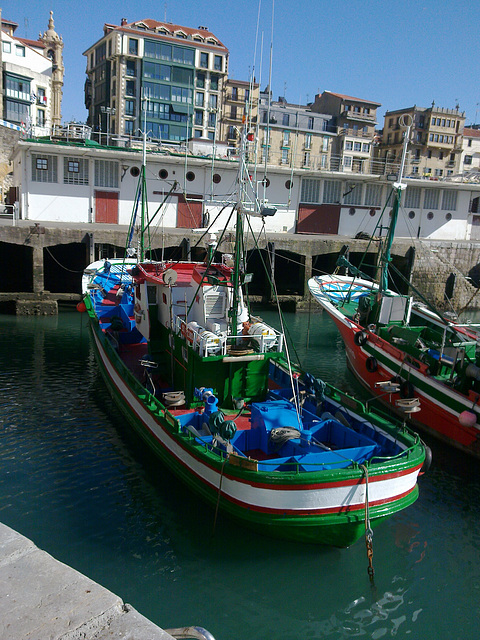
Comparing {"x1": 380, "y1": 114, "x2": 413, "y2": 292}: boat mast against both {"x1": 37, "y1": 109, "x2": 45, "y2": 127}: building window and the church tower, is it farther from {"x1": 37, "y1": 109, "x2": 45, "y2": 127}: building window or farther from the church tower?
the church tower

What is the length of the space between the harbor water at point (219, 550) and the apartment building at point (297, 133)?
53.7 metres

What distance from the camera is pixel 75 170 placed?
3366 cm

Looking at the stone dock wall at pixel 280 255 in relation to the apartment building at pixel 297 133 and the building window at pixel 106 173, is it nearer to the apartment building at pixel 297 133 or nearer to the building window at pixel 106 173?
the building window at pixel 106 173

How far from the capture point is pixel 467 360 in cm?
1427

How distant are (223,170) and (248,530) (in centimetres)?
3129

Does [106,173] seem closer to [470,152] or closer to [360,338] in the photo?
[360,338]

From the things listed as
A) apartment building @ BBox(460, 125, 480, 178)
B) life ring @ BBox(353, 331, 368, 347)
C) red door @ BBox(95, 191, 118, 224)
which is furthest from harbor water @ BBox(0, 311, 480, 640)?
apartment building @ BBox(460, 125, 480, 178)

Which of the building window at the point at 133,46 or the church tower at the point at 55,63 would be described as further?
the church tower at the point at 55,63

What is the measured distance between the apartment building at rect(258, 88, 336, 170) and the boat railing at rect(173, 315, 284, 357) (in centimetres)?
5216

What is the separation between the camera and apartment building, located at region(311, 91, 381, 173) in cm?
6812

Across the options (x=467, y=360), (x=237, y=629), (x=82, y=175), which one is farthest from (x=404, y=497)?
(x=82, y=175)

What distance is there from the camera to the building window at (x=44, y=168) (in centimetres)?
3247

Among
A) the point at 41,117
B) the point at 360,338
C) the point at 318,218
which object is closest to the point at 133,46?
the point at 41,117

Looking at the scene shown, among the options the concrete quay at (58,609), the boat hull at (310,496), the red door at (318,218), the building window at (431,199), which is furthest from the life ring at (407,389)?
the building window at (431,199)
